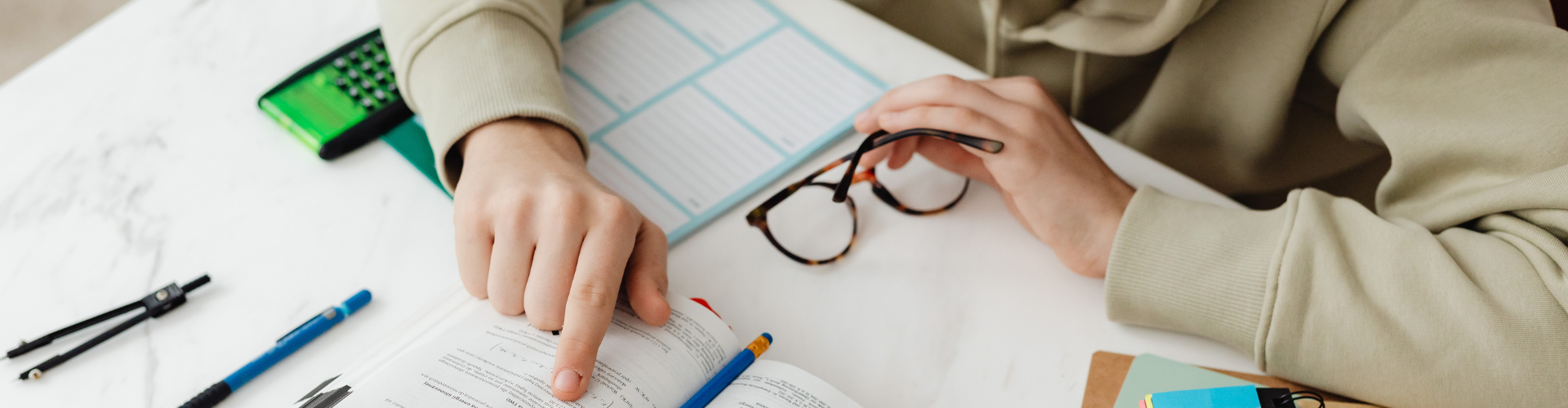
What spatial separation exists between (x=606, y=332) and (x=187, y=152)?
45 cm

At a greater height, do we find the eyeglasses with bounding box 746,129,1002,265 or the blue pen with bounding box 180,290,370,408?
the blue pen with bounding box 180,290,370,408

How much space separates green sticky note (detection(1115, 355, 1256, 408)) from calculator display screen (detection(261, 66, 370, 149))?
2.20 ft

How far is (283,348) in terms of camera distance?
58cm

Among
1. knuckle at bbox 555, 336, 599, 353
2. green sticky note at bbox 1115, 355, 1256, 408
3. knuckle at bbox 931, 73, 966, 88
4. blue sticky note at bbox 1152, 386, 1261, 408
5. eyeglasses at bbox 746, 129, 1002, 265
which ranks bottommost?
green sticky note at bbox 1115, 355, 1256, 408

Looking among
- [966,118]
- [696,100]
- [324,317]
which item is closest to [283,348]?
[324,317]

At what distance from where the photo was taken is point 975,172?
0.73 meters

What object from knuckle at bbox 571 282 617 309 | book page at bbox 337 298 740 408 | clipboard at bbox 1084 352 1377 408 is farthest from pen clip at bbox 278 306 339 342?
clipboard at bbox 1084 352 1377 408

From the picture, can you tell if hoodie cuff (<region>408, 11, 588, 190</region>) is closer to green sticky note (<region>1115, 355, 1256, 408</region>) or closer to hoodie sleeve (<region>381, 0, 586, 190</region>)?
hoodie sleeve (<region>381, 0, 586, 190</region>)

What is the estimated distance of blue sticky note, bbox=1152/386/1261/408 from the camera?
0.54m

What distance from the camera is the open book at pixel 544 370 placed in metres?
0.50

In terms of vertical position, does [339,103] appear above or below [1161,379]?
above

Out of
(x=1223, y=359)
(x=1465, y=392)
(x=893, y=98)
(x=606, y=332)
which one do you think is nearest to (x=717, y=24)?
(x=893, y=98)

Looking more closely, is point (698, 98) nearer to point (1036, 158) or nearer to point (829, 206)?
point (829, 206)

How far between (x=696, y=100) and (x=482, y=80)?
0.63 ft
